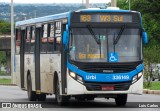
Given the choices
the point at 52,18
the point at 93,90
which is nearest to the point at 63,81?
the point at 93,90

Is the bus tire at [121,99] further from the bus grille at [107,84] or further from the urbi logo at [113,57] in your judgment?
the urbi logo at [113,57]

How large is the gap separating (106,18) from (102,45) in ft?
2.87

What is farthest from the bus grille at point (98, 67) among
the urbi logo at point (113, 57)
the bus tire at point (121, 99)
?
the bus tire at point (121, 99)

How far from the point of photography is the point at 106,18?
24.1 m

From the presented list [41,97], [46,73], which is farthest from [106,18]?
[41,97]

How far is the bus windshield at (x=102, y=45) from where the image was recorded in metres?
23.7

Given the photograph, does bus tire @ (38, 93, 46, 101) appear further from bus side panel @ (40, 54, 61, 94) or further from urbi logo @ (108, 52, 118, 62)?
urbi logo @ (108, 52, 118, 62)

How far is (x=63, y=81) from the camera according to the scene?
24047 mm

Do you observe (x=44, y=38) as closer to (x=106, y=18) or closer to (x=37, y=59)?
(x=37, y=59)

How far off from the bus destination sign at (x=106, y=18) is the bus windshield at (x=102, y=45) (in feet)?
0.93

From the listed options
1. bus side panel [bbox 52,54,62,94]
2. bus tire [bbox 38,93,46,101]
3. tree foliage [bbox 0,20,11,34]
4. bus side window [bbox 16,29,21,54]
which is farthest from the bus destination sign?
tree foliage [bbox 0,20,11,34]

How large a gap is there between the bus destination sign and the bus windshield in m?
0.28

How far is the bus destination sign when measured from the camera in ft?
78.6

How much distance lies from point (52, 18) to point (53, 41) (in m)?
0.79
